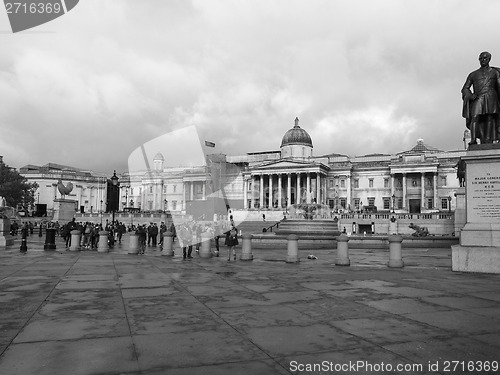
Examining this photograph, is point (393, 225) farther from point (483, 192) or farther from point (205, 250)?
point (483, 192)

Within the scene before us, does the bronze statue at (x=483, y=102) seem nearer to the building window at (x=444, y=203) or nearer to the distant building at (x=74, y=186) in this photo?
the building window at (x=444, y=203)

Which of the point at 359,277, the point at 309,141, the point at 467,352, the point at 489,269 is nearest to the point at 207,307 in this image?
the point at 467,352

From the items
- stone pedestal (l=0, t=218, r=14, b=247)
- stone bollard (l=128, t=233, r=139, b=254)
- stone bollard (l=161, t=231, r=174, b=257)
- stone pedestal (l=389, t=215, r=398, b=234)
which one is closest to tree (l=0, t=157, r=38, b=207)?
stone pedestal (l=0, t=218, r=14, b=247)

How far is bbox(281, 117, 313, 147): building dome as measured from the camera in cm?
11800

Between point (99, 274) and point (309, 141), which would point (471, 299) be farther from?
point (309, 141)

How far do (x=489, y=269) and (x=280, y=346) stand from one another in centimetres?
1027

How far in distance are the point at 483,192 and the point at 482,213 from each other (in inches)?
25.8

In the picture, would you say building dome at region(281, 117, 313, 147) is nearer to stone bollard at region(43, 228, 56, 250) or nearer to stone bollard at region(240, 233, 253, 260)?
stone bollard at region(43, 228, 56, 250)

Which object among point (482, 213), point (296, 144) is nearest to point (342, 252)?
point (482, 213)

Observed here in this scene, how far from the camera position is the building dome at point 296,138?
11800cm

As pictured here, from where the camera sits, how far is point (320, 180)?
352 ft

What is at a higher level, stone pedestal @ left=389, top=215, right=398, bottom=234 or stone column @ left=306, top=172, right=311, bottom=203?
Result: stone column @ left=306, top=172, right=311, bottom=203

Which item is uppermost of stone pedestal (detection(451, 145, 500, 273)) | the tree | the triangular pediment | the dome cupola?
the dome cupola

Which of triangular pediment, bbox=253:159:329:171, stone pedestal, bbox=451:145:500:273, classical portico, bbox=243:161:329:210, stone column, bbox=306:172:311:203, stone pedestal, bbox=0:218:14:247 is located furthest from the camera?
classical portico, bbox=243:161:329:210
